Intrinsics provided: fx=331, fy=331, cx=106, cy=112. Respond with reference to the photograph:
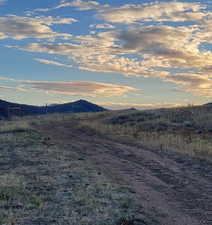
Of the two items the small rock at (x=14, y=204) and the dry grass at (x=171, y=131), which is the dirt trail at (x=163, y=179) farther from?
the small rock at (x=14, y=204)

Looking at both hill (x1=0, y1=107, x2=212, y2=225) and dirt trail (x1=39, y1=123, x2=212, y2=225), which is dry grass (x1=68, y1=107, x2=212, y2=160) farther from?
dirt trail (x1=39, y1=123, x2=212, y2=225)

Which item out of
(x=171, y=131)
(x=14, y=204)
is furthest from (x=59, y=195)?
(x=171, y=131)

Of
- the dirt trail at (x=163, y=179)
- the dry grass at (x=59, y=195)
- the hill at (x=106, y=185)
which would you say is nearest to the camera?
the dry grass at (x=59, y=195)

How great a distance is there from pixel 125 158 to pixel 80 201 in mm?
8504

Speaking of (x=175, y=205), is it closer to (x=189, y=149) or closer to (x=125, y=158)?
(x=125, y=158)

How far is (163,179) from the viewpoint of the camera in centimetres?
1256

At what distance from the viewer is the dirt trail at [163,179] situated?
28.1ft

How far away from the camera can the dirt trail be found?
855 centimetres

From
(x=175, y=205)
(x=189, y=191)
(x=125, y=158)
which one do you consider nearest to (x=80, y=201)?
(x=175, y=205)

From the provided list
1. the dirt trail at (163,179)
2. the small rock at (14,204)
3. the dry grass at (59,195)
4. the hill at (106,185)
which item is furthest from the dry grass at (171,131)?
the small rock at (14,204)

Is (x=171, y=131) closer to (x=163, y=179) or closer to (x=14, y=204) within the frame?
(x=163, y=179)

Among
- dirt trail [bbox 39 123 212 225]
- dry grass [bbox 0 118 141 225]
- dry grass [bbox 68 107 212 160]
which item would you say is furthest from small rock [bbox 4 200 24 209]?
dry grass [bbox 68 107 212 160]

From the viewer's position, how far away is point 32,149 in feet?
64.0

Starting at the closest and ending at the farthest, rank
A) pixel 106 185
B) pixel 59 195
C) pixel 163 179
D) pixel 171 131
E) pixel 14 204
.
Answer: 1. pixel 14 204
2. pixel 59 195
3. pixel 106 185
4. pixel 163 179
5. pixel 171 131
